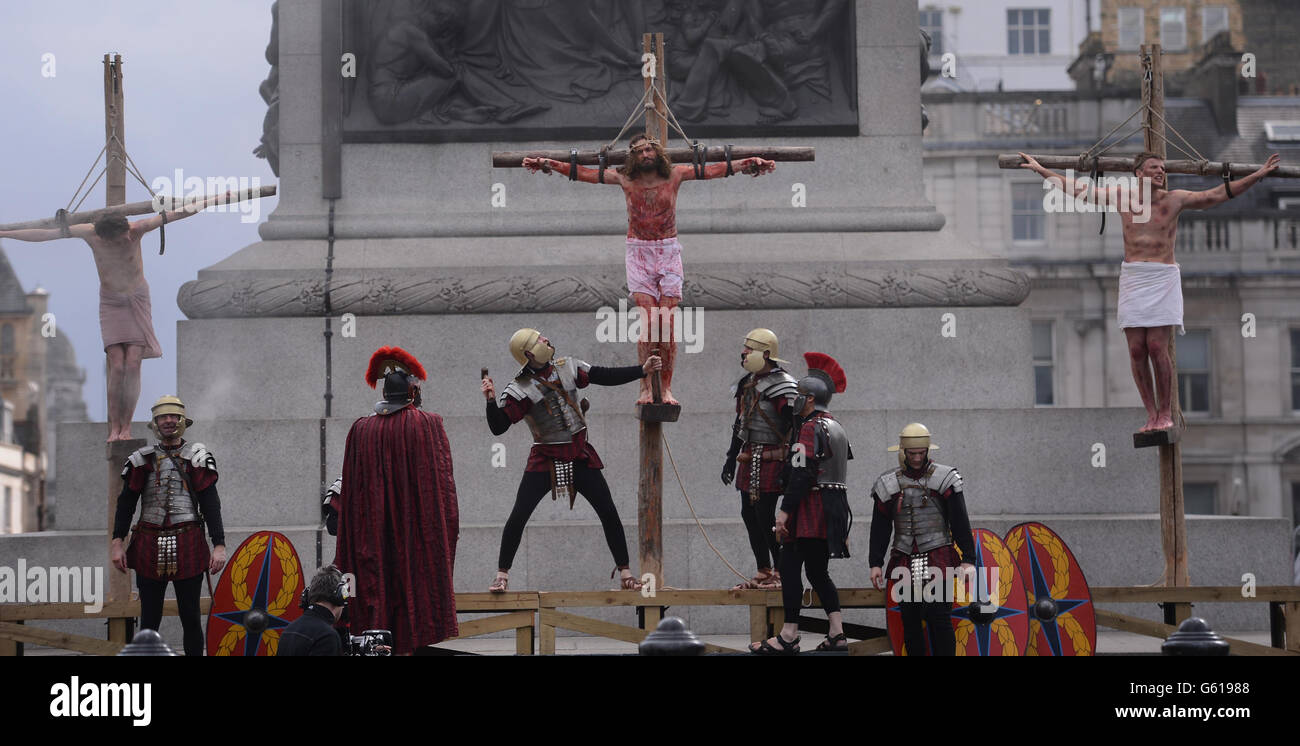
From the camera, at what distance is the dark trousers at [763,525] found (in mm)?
15836

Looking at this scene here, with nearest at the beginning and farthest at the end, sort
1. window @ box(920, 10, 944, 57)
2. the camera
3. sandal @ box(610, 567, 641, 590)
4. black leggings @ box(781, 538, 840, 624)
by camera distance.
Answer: the camera, black leggings @ box(781, 538, 840, 624), sandal @ box(610, 567, 641, 590), window @ box(920, 10, 944, 57)

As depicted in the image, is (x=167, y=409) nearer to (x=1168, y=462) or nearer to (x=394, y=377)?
(x=394, y=377)

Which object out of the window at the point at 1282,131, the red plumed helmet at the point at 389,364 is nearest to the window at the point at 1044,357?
the window at the point at 1282,131

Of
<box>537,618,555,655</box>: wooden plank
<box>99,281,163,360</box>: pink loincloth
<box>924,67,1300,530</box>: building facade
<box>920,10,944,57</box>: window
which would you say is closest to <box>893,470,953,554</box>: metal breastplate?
<box>537,618,555,655</box>: wooden plank

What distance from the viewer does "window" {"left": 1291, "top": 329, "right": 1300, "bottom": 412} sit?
55562 mm

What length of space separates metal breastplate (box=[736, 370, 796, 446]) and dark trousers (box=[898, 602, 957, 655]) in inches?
67.7

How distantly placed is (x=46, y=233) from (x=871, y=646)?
7.45m

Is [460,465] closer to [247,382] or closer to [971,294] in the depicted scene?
[247,382]

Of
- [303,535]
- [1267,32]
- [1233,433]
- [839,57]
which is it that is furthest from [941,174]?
[303,535]

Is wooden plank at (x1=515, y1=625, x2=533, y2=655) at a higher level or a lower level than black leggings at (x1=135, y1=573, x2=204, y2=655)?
lower

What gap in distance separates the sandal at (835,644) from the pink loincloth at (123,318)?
6.29 m

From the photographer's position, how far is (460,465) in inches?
731

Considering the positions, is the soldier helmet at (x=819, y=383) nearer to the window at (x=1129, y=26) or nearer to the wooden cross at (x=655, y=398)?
the wooden cross at (x=655, y=398)

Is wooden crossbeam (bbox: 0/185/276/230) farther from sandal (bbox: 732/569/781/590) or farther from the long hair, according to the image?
sandal (bbox: 732/569/781/590)
